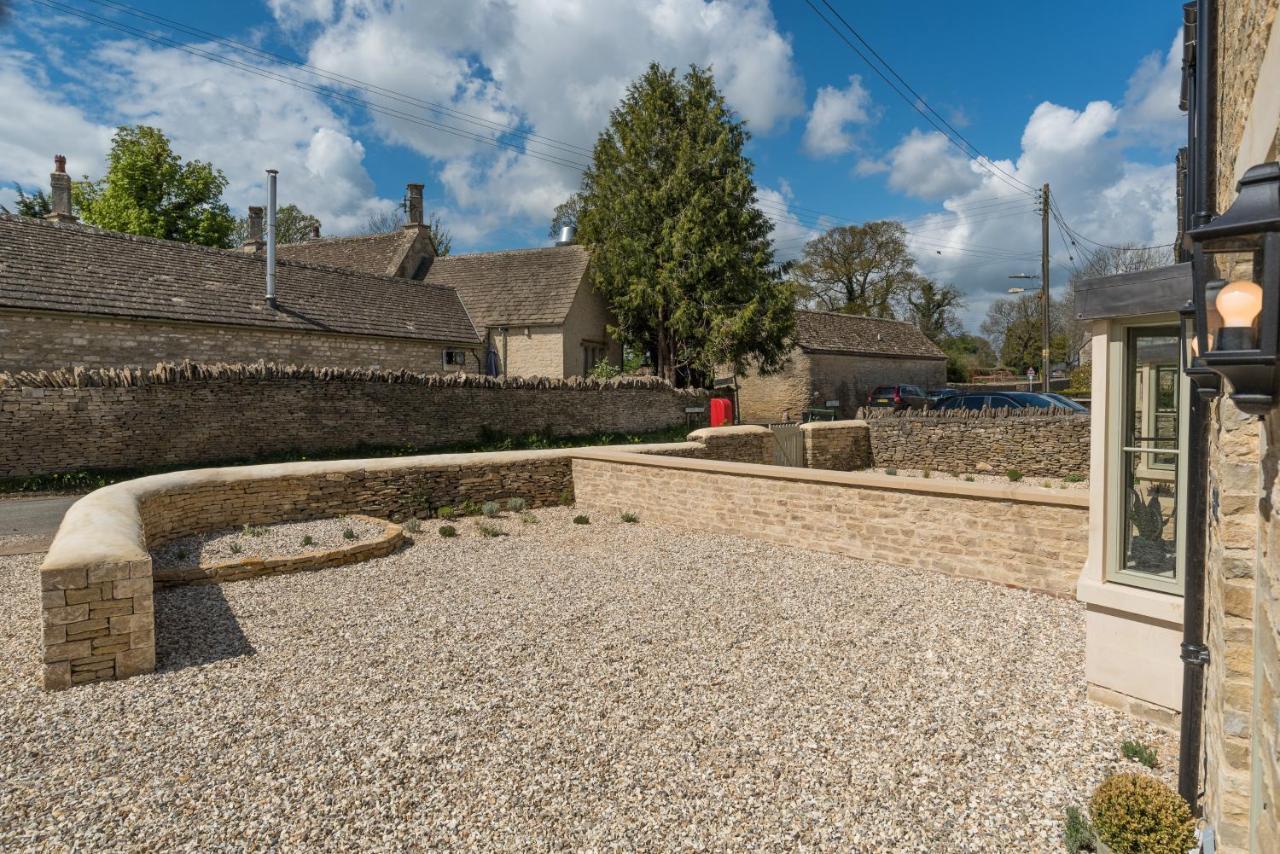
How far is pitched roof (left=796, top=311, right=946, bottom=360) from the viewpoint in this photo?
31.1m

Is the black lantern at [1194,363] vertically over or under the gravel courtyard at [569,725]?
over

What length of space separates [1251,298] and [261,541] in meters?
9.84

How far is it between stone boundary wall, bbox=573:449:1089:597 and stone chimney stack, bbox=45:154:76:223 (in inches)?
985

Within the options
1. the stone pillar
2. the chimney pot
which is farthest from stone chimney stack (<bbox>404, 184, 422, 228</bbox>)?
the stone pillar

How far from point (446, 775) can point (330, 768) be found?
27.1 inches

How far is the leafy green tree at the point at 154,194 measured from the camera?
30.8 meters

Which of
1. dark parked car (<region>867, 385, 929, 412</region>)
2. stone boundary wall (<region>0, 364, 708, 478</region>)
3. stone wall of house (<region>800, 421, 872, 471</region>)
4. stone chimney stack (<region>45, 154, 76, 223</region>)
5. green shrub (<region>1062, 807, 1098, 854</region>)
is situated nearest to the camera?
green shrub (<region>1062, 807, 1098, 854</region>)

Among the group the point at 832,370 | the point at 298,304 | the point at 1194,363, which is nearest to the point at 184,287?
the point at 298,304

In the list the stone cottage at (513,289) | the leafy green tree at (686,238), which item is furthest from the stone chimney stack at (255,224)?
the leafy green tree at (686,238)

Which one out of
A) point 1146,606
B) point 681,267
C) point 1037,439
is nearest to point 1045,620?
point 1146,606

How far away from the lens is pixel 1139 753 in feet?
12.8

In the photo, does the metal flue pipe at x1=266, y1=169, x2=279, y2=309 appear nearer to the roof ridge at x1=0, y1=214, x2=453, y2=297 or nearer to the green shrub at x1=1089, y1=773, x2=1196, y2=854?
the roof ridge at x1=0, y1=214, x2=453, y2=297

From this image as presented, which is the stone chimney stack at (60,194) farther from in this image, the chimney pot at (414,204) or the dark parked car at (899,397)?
the dark parked car at (899,397)

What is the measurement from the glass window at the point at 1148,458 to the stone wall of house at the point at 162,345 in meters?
19.0
